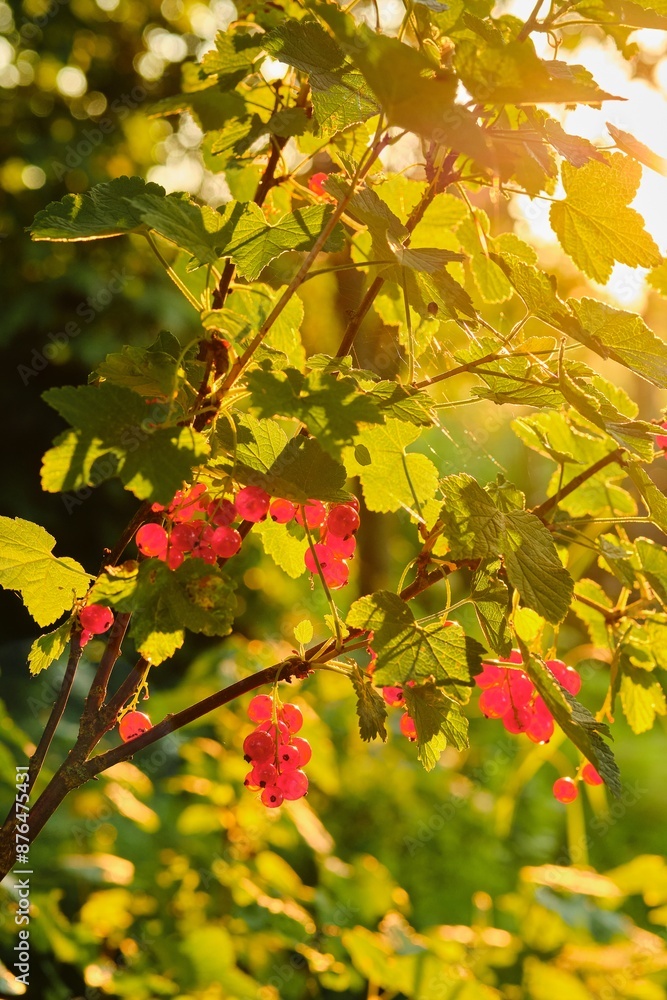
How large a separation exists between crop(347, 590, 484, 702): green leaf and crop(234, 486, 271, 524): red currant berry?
5.4 inches

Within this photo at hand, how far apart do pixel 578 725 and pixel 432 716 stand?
14cm

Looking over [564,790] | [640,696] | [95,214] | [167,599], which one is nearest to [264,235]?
[95,214]

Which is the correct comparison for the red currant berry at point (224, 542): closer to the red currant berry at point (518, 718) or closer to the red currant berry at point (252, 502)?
the red currant berry at point (252, 502)

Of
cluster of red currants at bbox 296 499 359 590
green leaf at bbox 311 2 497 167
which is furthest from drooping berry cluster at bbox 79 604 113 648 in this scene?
green leaf at bbox 311 2 497 167

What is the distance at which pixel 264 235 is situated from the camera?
0.93m

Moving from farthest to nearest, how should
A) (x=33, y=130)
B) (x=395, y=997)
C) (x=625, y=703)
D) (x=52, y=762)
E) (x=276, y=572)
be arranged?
(x=33, y=130)
(x=276, y=572)
(x=52, y=762)
(x=395, y=997)
(x=625, y=703)

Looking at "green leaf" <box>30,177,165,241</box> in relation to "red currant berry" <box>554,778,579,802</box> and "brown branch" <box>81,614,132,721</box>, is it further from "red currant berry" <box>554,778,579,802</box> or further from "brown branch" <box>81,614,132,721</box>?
"red currant berry" <box>554,778,579,802</box>

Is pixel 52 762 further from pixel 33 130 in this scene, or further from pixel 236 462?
pixel 33 130

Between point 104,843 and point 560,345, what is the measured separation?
2359 mm

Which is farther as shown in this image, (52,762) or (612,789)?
(52,762)

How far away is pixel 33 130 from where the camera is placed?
5.46 m

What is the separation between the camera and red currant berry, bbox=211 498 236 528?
3.05 ft

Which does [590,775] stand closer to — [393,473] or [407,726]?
[407,726]

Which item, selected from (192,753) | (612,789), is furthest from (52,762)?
(612,789)
